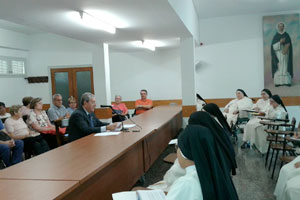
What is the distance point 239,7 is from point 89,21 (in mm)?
4515

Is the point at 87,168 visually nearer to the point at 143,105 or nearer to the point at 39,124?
the point at 39,124

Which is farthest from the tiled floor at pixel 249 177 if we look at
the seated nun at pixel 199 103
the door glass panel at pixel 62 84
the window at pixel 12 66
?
the window at pixel 12 66

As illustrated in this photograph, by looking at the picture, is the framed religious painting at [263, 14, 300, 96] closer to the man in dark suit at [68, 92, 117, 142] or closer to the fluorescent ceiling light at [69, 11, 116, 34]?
A: the fluorescent ceiling light at [69, 11, 116, 34]

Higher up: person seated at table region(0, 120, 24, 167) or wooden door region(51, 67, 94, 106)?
wooden door region(51, 67, 94, 106)

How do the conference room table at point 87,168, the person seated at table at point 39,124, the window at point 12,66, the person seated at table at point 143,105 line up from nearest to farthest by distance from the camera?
1. the conference room table at point 87,168
2. the person seated at table at point 39,124
3. the person seated at table at point 143,105
4. the window at point 12,66

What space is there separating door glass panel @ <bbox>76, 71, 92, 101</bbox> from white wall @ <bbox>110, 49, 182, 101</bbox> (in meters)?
0.81

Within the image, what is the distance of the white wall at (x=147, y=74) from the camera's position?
8.64 metres

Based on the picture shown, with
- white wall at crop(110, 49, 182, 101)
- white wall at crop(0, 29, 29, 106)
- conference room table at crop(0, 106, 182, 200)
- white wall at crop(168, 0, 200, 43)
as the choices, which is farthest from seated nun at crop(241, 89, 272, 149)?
white wall at crop(0, 29, 29, 106)

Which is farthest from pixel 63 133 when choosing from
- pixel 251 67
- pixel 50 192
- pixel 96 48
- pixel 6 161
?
pixel 251 67

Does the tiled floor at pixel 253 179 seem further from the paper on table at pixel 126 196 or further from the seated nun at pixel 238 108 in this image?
the paper on table at pixel 126 196

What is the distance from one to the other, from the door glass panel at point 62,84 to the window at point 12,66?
109 cm

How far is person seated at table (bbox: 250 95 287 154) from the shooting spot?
5059mm

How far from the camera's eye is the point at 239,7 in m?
7.20

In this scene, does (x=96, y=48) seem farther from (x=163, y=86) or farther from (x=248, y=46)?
(x=248, y=46)
